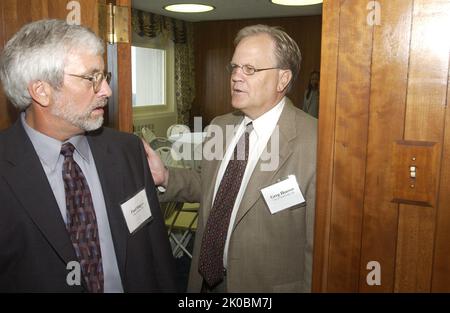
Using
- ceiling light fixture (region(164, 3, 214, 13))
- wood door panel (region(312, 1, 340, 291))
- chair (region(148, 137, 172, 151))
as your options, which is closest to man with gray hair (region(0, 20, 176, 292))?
wood door panel (region(312, 1, 340, 291))

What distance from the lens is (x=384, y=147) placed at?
1.17 m

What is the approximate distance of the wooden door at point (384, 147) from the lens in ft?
3.61

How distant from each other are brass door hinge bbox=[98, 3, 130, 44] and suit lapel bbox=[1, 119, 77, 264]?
0.51m

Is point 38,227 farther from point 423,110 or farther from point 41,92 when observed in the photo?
point 423,110

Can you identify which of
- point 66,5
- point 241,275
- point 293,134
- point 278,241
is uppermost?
point 66,5

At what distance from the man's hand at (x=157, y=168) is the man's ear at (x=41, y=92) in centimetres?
48

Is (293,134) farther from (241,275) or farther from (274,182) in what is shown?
(241,275)

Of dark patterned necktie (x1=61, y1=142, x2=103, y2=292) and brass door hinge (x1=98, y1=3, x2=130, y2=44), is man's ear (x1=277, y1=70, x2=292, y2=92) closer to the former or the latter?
brass door hinge (x1=98, y1=3, x2=130, y2=44)

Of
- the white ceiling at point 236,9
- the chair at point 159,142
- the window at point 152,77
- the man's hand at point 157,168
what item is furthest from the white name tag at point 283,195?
the window at point 152,77

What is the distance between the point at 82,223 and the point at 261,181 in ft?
2.20

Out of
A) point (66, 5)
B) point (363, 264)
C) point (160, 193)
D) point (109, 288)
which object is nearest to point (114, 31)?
point (66, 5)
